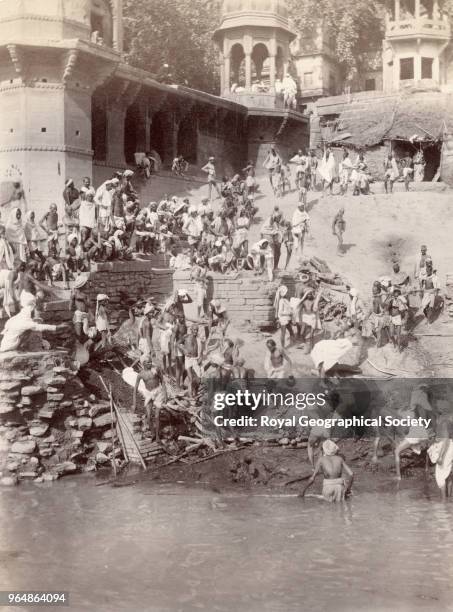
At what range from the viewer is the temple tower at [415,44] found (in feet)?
71.7

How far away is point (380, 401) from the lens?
1088cm

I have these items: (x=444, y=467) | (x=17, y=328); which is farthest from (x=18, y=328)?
(x=444, y=467)

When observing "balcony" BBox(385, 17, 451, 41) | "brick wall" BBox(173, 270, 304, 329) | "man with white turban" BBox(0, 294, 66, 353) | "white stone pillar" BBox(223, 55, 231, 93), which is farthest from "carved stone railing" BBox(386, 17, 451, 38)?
"man with white turban" BBox(0, 294, 66, 353)

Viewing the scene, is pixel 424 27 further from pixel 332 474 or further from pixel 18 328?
pixel 332 474

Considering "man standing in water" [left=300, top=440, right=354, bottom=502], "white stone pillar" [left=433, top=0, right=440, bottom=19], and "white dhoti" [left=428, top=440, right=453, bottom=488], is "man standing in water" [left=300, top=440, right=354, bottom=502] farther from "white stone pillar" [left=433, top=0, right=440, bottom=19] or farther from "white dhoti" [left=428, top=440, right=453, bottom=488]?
"white stone pillar" [left=433, top=0, right=440, bottom=19]

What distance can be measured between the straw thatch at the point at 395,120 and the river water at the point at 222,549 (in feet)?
49.0

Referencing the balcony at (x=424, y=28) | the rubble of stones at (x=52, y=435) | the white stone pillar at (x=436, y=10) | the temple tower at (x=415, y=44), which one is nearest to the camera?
the rubble of stones at (x=52, y=435)

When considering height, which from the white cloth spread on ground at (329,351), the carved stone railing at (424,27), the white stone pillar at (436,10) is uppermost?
the white stone pillar at (436,10)

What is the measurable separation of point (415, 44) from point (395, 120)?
2199 millimetres

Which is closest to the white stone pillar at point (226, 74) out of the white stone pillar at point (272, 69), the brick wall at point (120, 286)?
the white stone pillar at point (272, 69)

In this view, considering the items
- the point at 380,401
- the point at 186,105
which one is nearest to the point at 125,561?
the point at 380,401

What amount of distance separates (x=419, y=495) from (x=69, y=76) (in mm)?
10879

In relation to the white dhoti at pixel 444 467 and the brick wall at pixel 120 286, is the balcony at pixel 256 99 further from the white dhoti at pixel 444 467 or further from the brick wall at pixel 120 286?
the white dhoti at pixel 444 467

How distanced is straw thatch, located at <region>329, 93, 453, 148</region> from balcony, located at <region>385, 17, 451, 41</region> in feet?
5.39
